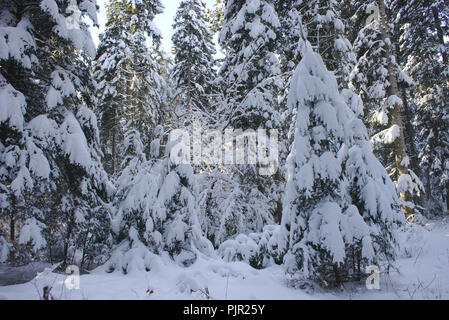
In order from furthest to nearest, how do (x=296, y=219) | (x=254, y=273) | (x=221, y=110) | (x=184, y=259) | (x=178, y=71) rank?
(x=178, y=71), (x=221, y=110), (x=184, y=259), (x=254, y=273), (x=296, y=219)

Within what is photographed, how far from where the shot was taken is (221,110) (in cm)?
1056

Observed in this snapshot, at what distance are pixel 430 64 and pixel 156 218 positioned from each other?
16431 mm

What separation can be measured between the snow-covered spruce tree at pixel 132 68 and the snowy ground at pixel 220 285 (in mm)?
10252

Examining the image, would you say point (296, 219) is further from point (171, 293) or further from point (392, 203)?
point (171, 293)

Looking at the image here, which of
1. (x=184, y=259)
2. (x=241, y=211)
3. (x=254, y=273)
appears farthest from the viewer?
(x=241, y=211)

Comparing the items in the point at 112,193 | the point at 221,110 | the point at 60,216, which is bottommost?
the point at 60,216

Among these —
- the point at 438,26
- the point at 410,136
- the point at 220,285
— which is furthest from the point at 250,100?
the point at 410,136

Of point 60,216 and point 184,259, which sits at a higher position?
point 60,216

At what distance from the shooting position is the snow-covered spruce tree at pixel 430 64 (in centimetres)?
1334

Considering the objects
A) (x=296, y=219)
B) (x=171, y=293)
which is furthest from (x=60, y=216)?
(x=296, y=219)

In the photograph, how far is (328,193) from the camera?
4.66 meters

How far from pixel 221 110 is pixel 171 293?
7.72m

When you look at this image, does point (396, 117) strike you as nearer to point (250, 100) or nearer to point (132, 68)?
point (250, 100)

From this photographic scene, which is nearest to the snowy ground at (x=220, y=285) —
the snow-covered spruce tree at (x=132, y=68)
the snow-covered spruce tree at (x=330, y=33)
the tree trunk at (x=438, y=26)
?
the snow-covered spruce tree at (x=330, y=33)
